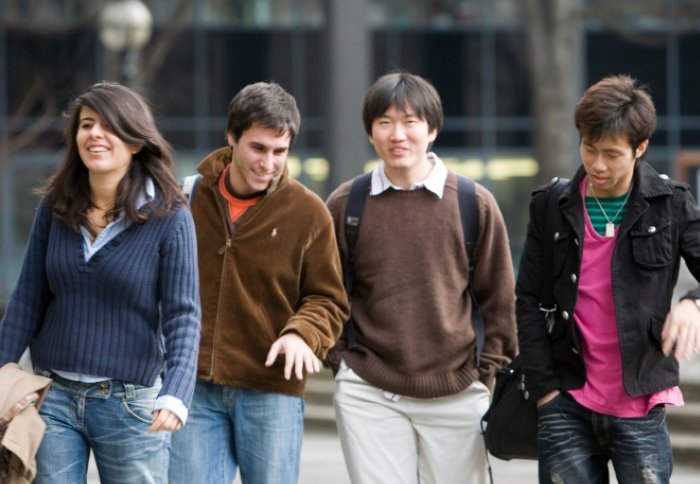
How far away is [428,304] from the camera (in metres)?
5.64

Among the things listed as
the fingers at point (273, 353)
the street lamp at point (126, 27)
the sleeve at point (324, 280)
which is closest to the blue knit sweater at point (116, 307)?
the fingers at point (273, 353)

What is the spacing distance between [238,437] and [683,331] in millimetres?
1677

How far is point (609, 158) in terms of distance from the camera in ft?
15.6

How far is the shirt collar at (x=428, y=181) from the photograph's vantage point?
5738 millimetres

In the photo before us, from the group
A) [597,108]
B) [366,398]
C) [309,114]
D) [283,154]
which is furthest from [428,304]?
[309,114]

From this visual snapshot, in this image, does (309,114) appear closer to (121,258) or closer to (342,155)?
(342,155)

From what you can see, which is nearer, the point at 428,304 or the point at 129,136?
the point at 129,136

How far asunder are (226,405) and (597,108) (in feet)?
5.68

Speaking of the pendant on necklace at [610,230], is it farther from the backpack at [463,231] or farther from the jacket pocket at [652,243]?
the backpack at [463,231]

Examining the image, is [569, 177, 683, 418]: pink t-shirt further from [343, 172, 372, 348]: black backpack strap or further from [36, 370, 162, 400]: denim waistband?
[36, 370, 162, 400]: denim waistband

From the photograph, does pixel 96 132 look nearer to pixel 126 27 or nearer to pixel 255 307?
pixel 255 307

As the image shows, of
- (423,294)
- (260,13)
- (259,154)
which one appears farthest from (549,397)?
(260,13)

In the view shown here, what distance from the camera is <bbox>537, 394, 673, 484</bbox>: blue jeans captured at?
4828 millimetres

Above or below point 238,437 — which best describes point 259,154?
above
